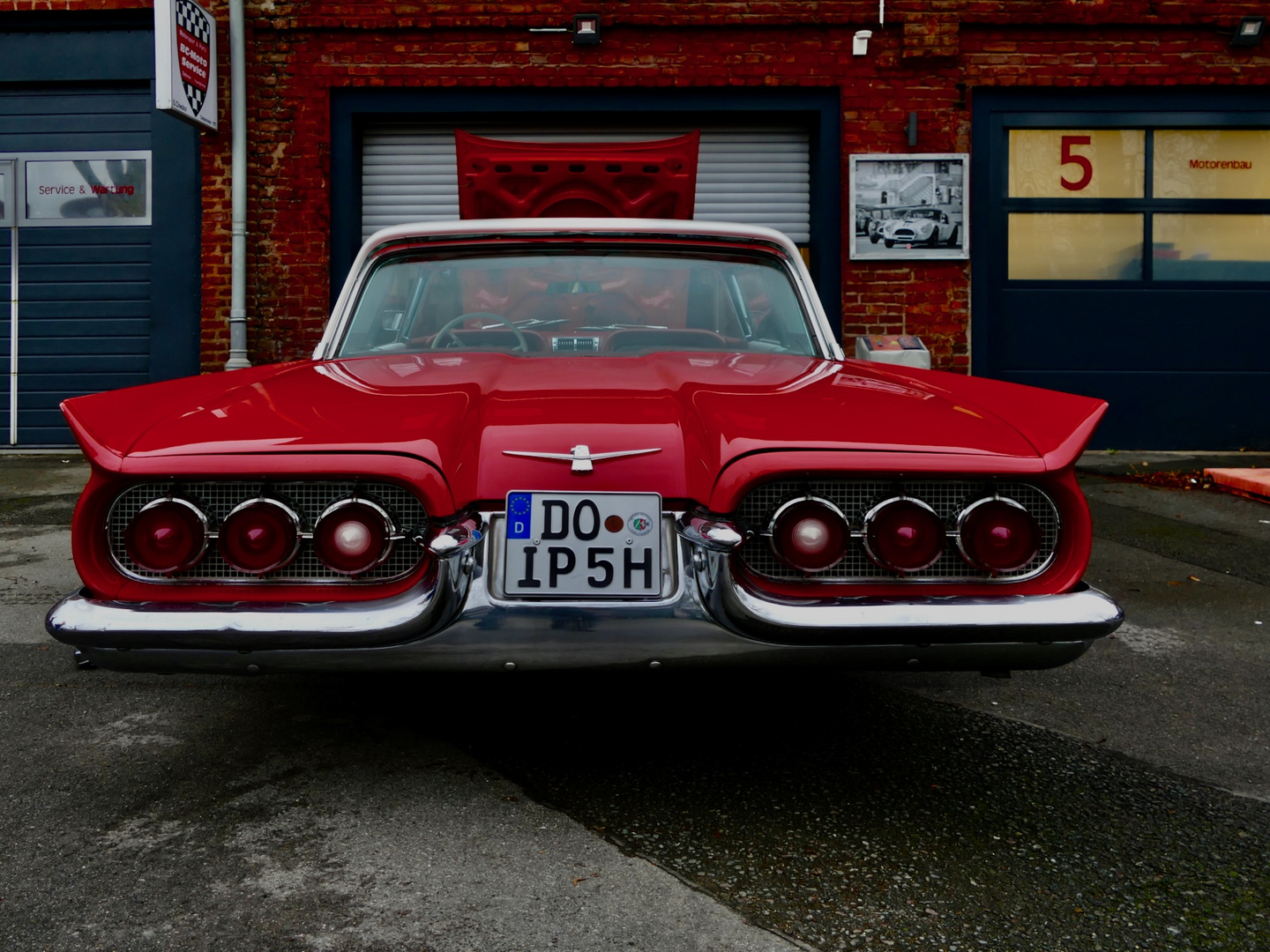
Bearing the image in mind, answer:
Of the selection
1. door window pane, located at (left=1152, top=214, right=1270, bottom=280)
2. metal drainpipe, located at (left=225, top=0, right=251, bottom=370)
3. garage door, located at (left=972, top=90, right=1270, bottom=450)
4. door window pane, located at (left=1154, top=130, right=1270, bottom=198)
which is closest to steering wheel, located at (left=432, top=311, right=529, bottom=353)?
metal drainpipe, located at (left=225, top=0, right=251, bottom=370)

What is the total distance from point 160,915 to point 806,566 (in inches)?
51.9

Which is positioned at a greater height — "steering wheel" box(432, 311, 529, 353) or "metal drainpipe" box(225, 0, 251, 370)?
"metal drainpipe" box(225, 0, 251, 370)

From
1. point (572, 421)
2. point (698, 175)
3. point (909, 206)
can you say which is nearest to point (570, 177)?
point (572, 421)

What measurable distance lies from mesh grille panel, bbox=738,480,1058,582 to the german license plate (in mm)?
232

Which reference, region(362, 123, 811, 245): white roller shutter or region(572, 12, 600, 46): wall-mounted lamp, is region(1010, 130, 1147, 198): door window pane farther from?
region(572, 12, 600, 46): wall-mounted lamp

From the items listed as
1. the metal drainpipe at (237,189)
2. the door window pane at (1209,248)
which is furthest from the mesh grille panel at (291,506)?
the door window pane at (1209,248)

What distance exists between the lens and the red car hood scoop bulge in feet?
6.38

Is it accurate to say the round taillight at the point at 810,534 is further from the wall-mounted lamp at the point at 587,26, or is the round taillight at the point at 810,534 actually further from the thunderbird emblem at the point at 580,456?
the wall-mounted lamp at the point at 587,26

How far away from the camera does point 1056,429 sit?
2.07 meters

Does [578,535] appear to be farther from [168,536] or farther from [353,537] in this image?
[168,536]

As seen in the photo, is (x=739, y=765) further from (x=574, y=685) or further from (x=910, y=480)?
(x=910, y=480)

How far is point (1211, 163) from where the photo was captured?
8680 mm

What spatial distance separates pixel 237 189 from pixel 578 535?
25.3ft

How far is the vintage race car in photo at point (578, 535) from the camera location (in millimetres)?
1906
